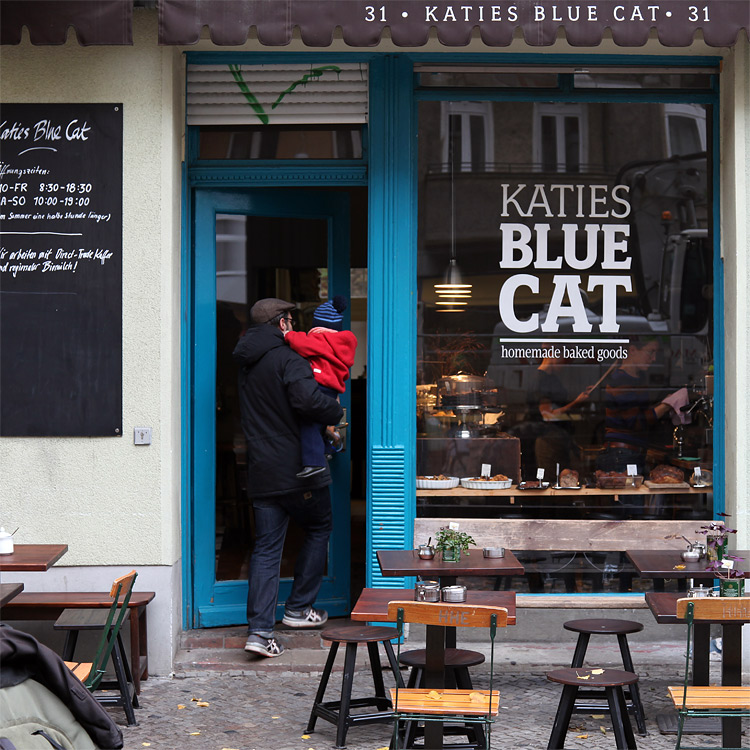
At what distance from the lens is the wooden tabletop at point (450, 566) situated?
570 centimetres

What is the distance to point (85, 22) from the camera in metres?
6.32


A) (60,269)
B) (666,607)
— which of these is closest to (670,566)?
(666,607)

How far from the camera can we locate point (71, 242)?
671 cm

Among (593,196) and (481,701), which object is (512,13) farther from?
(481,701)

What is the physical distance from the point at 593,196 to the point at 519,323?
1019mm

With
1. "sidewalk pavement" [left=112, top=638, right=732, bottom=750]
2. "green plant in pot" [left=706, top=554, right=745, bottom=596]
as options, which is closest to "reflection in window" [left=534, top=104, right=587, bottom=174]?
"green plant in pot" [left=706, top=554, right=745, bottom=596]

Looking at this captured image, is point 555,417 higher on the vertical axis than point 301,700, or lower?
higher

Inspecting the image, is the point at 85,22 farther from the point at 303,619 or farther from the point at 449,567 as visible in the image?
the point at 303,619

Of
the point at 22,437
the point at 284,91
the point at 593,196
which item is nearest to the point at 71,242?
the point at 22,437

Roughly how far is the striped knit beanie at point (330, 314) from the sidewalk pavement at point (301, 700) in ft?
6.93

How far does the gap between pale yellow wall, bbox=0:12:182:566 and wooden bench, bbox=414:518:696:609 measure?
1866 millimetres

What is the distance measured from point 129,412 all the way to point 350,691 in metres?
2.35

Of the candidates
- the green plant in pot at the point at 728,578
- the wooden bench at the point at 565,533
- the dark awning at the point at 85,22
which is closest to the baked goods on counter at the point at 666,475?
the wooden bench at the point at 565,533

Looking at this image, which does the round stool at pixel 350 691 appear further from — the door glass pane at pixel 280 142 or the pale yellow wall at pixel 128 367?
the door glass pane at pixel 280 142
